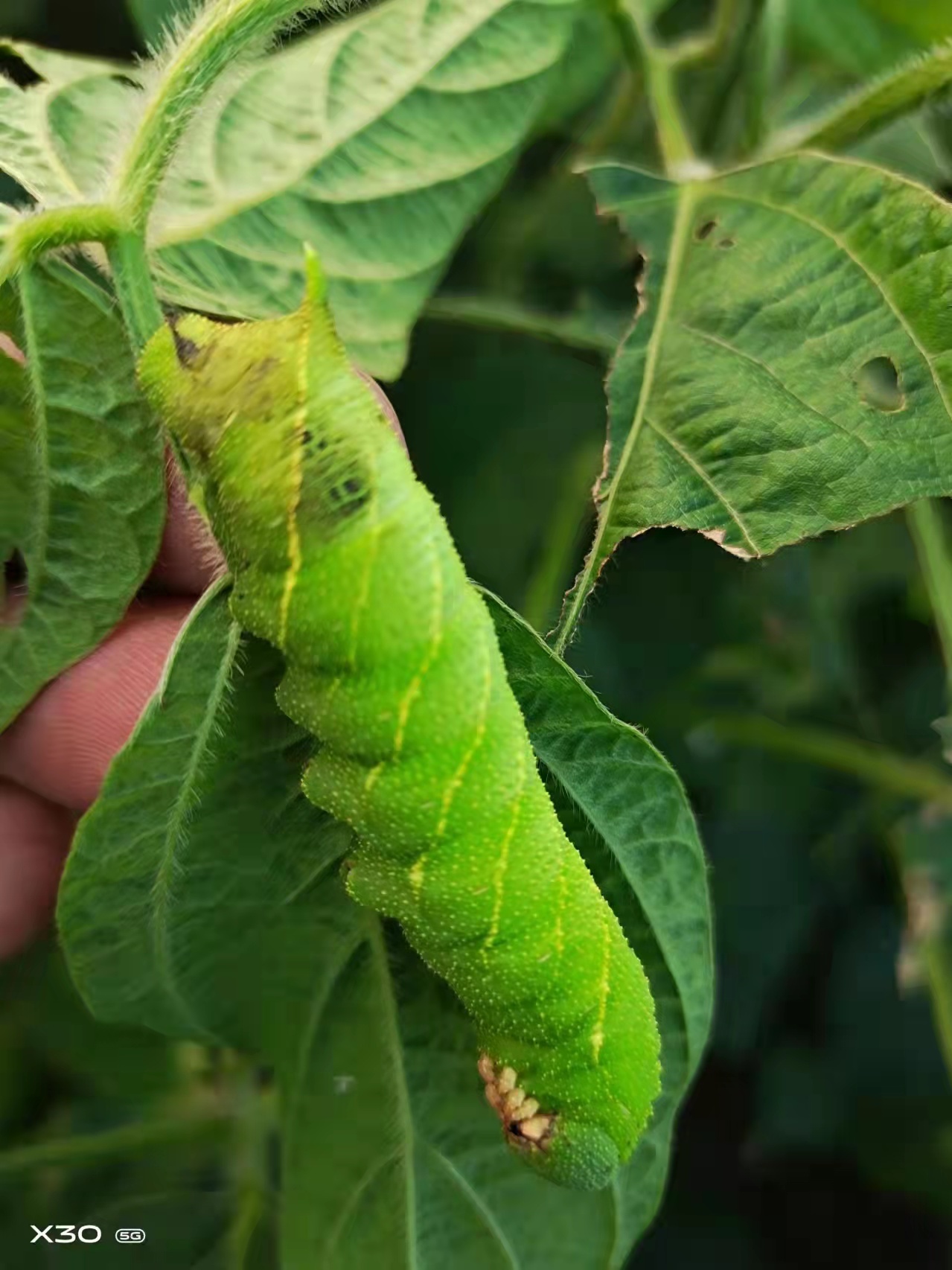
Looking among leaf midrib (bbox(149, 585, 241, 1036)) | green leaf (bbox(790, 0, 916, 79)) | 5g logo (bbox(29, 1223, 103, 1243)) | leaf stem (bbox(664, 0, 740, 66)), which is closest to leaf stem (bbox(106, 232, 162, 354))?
leaf midrib (bbox(149, 585, 241, 1036))

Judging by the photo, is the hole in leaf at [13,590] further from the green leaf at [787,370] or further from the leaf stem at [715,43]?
the leaf stem at [715,43]

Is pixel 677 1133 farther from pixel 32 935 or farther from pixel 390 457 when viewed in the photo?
pixel 390 457

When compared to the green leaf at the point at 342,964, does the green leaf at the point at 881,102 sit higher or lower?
higher

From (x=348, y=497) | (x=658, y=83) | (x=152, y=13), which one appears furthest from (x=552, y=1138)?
(x=152, y=13)

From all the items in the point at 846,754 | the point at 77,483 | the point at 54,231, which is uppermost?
the point at 54,231

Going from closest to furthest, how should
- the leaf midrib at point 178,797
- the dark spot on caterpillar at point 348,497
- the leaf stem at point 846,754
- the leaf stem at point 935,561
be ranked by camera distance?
the dark spot on caterpillar at point 348,497 → the leaf midrib at point 178,797 → the leaf stem at point 935,561 → the leaf stem at point 846,754

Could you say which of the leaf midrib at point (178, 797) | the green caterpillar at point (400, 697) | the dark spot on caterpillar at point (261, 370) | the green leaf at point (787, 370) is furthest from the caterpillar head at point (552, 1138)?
the dark spot on caterpillar at point (261, 370)

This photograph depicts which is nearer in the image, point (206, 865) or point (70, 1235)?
point (206, 865)

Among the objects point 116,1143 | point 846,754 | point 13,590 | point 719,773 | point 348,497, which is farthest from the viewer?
point 719,773

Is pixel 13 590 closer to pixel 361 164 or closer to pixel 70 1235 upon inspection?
pixel 361 164
